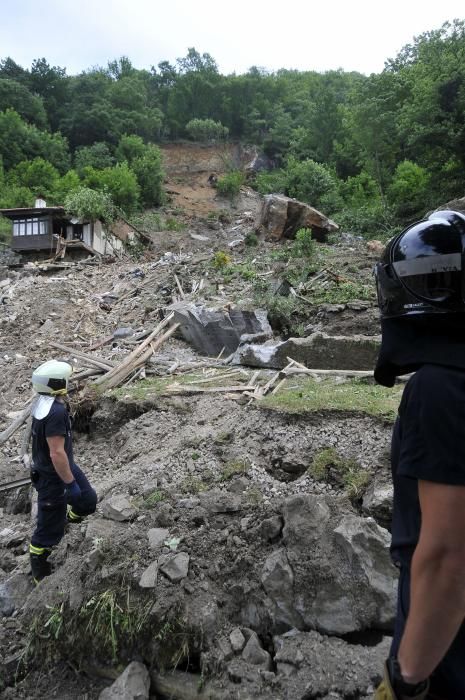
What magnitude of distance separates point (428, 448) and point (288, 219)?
78.0 ft

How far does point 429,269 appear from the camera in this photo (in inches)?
61.4

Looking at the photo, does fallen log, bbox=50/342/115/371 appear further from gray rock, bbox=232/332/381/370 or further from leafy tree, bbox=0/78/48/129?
leafy tree, bbox=0/78/48/129

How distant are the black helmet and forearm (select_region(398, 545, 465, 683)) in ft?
2.38

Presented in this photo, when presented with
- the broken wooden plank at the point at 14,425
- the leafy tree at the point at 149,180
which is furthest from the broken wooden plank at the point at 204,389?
the leafy tree at the point at 149,180

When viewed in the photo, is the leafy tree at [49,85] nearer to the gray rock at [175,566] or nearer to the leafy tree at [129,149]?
the leafy tree at [129,149]

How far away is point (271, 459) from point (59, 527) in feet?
7.23

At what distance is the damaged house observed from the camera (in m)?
30.6

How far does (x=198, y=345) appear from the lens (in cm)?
1186

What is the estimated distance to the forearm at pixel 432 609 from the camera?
4.37 feet

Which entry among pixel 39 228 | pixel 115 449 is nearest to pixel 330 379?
pixel 115 449

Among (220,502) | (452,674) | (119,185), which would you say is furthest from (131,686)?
(119,185)

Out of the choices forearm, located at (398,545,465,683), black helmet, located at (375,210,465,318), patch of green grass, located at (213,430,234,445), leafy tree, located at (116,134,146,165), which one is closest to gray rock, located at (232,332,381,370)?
patch of green grass, located at (213,430,234,445)

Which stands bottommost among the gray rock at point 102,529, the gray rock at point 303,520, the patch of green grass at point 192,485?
the gray rock at point 102,529

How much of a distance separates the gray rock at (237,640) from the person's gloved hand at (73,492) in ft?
6.15
